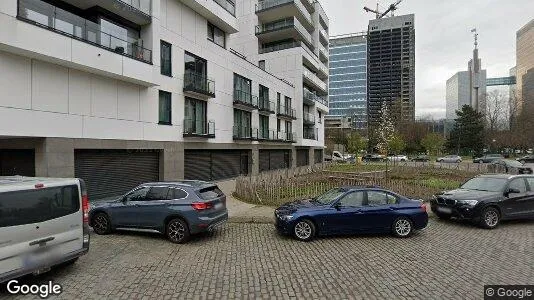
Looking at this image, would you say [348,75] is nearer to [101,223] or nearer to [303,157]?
[303,157]

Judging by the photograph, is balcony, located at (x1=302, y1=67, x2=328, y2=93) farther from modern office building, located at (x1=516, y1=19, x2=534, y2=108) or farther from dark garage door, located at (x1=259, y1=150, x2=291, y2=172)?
modern office building, located at (x1=516, y1=19, x2=534, y2=108)

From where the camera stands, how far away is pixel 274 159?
33.4m

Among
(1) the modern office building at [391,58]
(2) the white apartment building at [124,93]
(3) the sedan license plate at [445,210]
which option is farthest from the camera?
(1) the modern office building at [391,58]

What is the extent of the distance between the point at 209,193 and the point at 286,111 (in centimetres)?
2635

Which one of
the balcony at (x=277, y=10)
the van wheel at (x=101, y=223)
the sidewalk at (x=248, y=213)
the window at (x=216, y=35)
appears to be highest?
the balcony at (x=277, y=10)

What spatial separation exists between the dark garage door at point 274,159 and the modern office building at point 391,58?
58026 mm

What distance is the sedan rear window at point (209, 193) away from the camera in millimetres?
8086

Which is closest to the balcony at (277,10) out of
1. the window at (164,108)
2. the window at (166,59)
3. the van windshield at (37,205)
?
the window at (166,59)

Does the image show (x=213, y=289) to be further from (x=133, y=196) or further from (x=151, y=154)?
(x=151, y=154)

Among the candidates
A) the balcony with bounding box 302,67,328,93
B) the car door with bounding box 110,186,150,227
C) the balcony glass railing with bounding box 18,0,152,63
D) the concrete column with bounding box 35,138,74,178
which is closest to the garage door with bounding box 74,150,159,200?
the concrete column with bounding box 35,138,74,178

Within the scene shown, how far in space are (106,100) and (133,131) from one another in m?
1.95

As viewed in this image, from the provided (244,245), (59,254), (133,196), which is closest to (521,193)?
(244,245)

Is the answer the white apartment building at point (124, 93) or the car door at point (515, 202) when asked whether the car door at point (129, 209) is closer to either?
the white apartment building at point (124, 93)

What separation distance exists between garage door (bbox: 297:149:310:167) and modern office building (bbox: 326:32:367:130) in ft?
224
